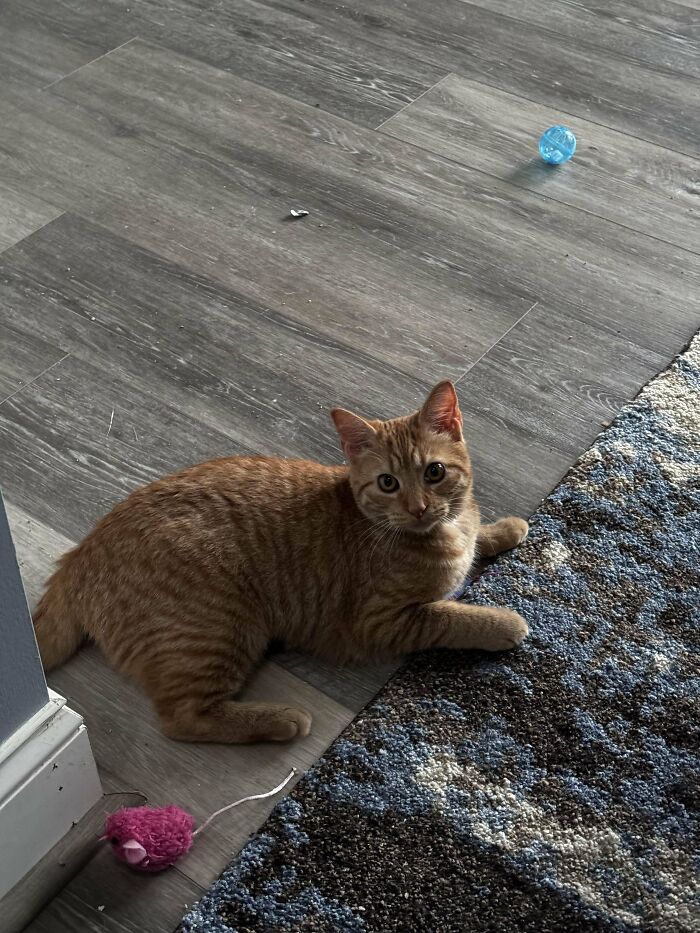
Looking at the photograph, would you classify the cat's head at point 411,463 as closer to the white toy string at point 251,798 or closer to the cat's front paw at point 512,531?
the cat's front paw at point 512,531

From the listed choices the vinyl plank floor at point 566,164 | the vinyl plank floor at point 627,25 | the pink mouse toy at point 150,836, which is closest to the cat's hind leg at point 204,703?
the pink mouse toy at point 150,836

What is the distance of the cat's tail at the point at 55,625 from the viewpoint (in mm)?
1569

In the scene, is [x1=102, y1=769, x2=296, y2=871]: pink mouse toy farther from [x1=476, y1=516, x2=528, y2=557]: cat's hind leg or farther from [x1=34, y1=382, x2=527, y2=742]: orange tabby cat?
[x1=476, y1=516, x2=528, y2=557]: cat's hind leg

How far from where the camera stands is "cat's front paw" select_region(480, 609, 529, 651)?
63.0 inches

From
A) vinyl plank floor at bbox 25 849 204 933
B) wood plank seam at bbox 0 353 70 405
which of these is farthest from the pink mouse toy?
wood plank seam at bbox 0 353 70 405

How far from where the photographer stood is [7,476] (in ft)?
6.17

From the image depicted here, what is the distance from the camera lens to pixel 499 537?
5.72 feet

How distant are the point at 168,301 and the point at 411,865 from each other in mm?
1279

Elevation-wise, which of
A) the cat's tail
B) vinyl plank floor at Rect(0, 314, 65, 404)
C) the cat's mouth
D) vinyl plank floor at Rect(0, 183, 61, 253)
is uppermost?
vinyl plank floor at Rect(0, 183, 61, 253)

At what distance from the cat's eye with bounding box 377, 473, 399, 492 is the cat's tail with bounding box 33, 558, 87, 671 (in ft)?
1.59

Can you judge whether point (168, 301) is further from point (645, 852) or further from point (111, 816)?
point (645, 852)

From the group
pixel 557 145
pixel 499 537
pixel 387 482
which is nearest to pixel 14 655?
pixel 387 482

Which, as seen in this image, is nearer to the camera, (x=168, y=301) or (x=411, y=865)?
(x=411, y=865)

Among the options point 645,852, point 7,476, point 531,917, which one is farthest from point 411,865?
point 7,476
